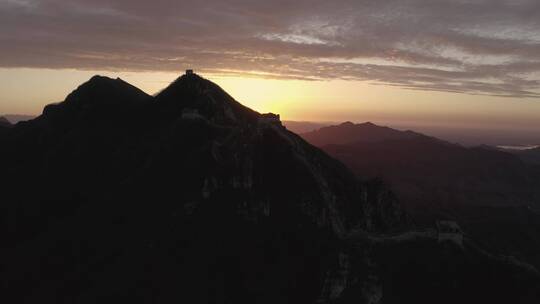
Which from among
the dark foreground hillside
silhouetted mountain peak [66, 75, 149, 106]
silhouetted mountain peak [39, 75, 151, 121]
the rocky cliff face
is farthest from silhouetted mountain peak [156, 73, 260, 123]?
silhouetted mountain peak [66, 75, 149, 106]

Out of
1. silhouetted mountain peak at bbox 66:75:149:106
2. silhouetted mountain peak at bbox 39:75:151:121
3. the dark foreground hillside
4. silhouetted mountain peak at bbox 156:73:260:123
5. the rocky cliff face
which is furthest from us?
silhouetted mountain peak at bbox 66:75:149:106

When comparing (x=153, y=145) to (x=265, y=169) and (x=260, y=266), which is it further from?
(x=260, y=266)

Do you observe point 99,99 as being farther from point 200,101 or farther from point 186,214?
point 186,214

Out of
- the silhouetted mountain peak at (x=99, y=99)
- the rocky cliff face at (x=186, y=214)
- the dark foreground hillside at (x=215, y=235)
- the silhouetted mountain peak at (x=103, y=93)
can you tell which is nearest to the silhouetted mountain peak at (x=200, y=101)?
the rocky cliff face at (x=186, y=214)

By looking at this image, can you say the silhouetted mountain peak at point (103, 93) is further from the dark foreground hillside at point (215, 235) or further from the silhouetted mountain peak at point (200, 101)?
the dark foreground hillside at point (215, 235)

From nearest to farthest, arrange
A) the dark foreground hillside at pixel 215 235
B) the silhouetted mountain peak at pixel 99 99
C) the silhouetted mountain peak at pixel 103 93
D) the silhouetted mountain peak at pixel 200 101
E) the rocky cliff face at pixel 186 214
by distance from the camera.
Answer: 1. the dark foreground hillside at pixel 215 235
2. the rocky cliff face at pixel 186 214
3. the silhouetted mountain peak at pixel 200 101
4. the silhouetted mountain peak at pixel 99 99
5. the silhouetted mountain peak at pixel 103 93

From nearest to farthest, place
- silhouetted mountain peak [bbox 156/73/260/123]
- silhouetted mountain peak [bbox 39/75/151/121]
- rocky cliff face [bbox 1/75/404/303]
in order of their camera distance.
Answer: rocky cliff face [bbox 1/75/404/303]
silhouetted mountain peak [bbox 156/73/260/123]
silhouetted mountain peak [bbox 39/75/151/121]

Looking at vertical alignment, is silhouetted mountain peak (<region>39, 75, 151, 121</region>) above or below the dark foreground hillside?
above

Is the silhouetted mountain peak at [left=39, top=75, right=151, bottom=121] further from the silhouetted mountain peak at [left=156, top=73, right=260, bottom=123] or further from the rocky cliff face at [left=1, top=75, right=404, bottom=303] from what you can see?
the rocky cliff face at [left=1, top=75, right=404, bottom=303]

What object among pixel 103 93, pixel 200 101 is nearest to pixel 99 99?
pixel 103 93
